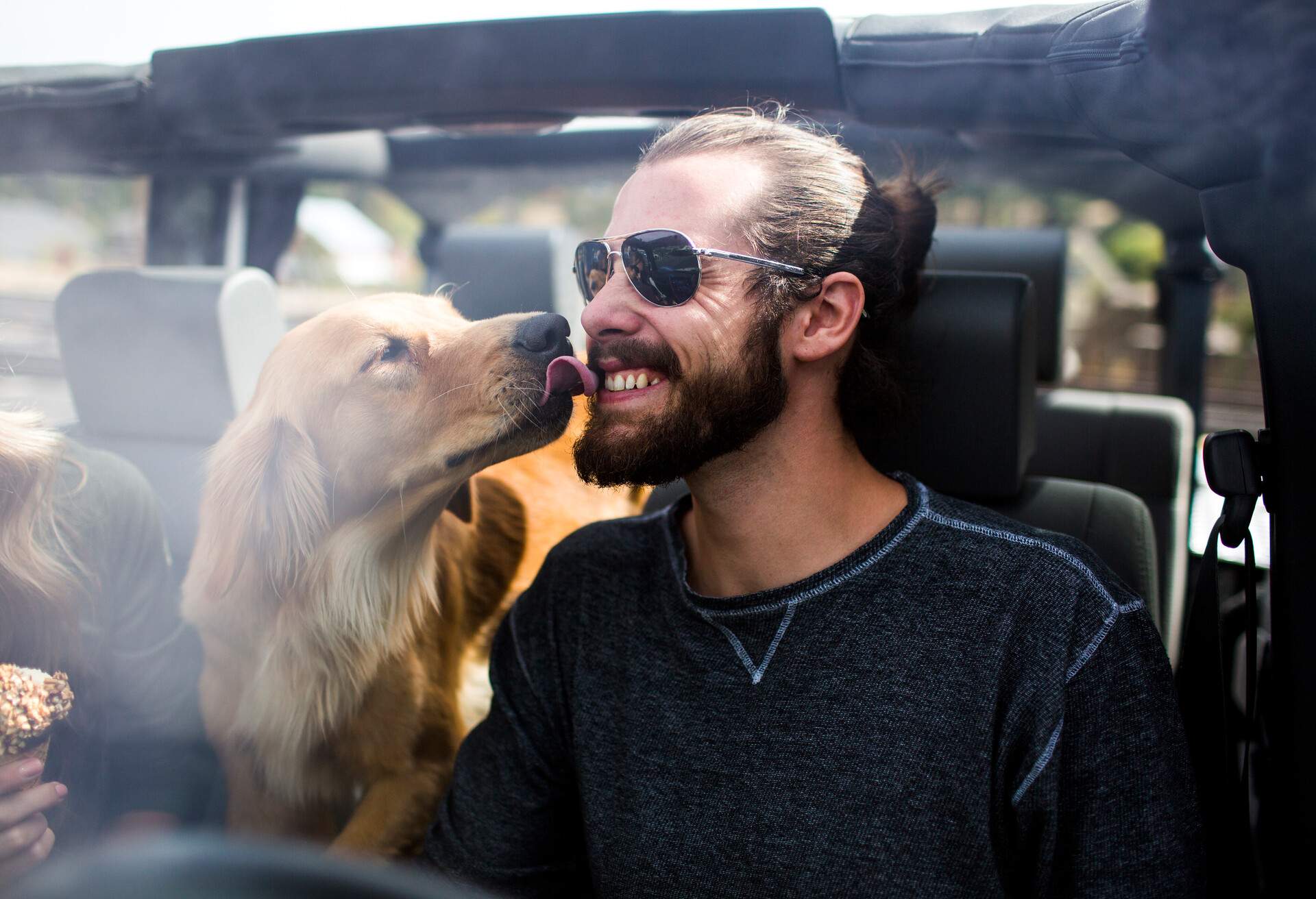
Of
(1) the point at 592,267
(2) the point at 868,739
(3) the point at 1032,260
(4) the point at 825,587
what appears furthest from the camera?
(3) the point at 1032,260

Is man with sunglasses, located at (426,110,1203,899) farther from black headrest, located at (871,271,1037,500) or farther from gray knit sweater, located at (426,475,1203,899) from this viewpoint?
black headrest, located at (871,271,1037,500)

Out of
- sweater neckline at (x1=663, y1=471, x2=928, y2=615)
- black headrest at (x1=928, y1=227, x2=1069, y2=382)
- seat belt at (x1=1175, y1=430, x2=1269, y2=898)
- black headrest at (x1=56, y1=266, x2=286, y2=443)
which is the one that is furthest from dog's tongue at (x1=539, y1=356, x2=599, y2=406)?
black headrest at (x1=928, y1=227, x2=1069, y2=382)

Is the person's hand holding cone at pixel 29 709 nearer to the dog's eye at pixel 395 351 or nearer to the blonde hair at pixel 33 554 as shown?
the blonde hair at pixel 33 554

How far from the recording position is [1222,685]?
131 centimetres

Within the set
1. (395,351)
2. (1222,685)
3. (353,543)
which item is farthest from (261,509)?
(1222,685)

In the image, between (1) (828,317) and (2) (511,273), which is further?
(2) (511,273)

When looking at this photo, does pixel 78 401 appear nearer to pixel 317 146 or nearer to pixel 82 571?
pixel 82 571

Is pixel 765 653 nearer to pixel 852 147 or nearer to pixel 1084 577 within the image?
pixel 1084 577

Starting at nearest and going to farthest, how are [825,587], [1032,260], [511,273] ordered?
1. [825,587]
2. [511,273]
3. [1032,260]

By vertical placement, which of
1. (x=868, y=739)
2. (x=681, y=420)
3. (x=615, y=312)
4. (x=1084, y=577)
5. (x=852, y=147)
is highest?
(x=852, y=147)

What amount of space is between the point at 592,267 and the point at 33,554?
834 mm

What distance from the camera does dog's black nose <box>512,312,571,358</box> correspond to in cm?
153

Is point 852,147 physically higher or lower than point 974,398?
higher

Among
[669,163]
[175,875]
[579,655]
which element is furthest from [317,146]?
[175,875]
